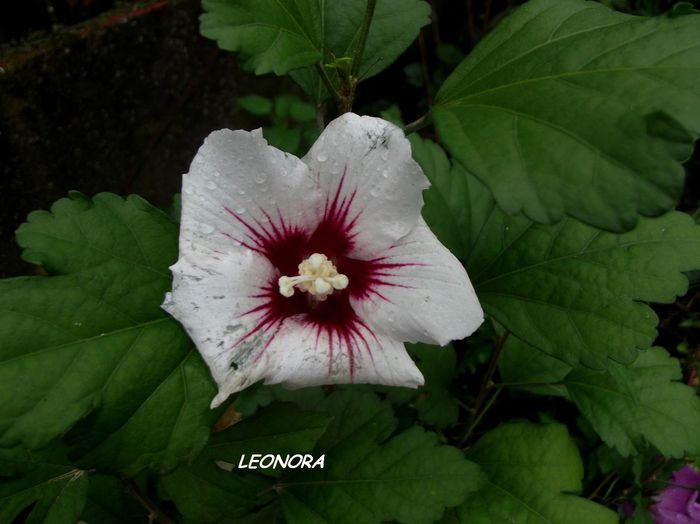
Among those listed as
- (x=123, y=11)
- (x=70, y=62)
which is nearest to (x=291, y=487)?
(x=70, y=62)

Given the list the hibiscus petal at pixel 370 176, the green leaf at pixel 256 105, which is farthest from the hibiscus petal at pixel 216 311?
the green leaf at pixel 256 105

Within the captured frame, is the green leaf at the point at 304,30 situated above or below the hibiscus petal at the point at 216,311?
above

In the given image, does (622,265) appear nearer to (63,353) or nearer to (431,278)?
(431,278)

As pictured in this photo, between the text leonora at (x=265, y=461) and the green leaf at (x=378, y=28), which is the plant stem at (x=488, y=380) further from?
the green leaf at (x=378, y=28)

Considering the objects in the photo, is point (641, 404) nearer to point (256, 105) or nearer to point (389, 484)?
point (389, 484)

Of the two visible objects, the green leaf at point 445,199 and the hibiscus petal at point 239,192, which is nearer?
the hibiscus petal at point 239,192

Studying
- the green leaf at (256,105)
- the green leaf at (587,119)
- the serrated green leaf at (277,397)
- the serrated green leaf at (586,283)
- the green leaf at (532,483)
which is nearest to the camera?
the green leaf at (587,119)

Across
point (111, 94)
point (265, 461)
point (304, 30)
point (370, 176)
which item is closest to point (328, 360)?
point (370, 176)

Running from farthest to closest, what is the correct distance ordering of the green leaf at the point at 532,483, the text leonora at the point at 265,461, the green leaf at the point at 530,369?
the green leaf at the point at 530,369
the green leaf at the point at 532,483
the text leonora at the point at 265,461
